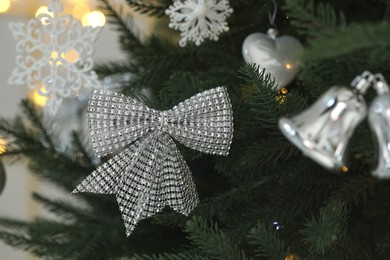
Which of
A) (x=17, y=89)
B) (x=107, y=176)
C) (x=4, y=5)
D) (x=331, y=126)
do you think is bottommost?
(x=17, y=89)

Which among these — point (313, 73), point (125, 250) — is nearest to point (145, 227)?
point (125, 250)

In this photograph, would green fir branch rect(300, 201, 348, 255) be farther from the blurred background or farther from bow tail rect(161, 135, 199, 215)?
the blurred background

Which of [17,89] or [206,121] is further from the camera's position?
[17,89]

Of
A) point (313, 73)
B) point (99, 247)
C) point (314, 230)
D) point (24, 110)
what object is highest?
point (313, 73)

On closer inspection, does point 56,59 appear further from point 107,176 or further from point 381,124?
point 381,124

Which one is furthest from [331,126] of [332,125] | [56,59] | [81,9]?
[81,9]

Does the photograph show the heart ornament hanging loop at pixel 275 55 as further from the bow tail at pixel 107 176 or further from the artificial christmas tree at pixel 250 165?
the bow tail at pixel 107 176

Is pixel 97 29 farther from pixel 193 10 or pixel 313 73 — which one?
pixel 313 73

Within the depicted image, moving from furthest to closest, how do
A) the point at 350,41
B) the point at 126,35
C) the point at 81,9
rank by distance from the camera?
the point at 81,9, the point at 126,35, the point at 350,41

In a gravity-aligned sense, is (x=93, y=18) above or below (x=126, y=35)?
below
